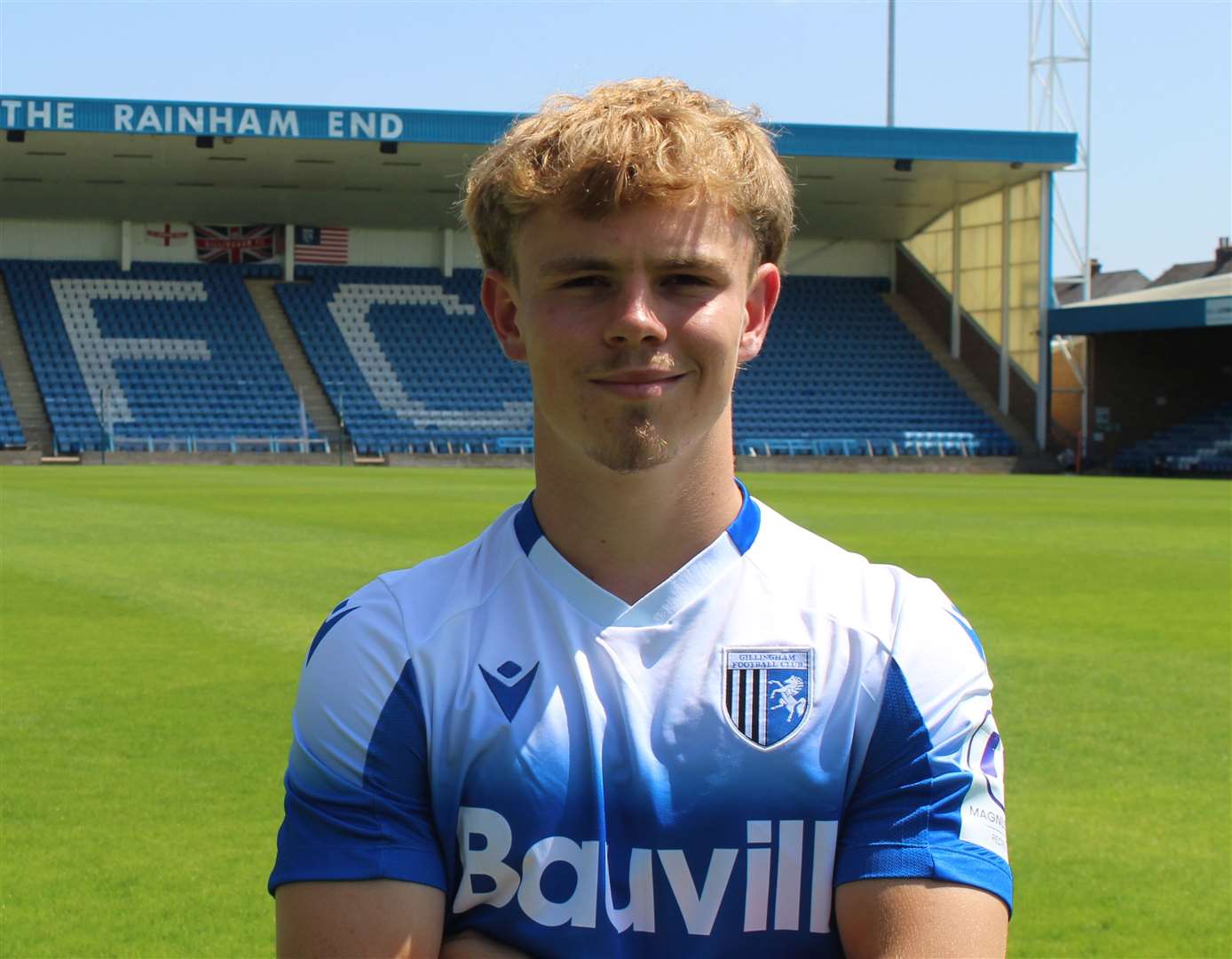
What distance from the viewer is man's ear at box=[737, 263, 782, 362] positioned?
228cm

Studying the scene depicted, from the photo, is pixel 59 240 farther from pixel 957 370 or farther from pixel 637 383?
pixel 637 383

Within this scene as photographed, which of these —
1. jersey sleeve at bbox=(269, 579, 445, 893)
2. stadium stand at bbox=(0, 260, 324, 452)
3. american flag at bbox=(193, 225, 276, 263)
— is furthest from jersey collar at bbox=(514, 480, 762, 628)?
american flag at bbox=(193, 225, 276, 263)

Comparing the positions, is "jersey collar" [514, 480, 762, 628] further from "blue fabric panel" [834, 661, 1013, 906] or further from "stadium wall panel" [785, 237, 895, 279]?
"stadium wall panel" [785, 237, 895, 279]

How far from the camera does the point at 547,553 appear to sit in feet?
7.23

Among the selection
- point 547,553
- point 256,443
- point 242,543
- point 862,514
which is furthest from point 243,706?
point 256,443

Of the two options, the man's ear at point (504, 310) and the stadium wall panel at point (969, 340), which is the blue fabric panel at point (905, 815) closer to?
the man's ear at point (504, 310)

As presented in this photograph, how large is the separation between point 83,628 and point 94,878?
5.32m

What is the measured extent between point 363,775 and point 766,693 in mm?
541

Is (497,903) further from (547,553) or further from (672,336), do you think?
(672,336)

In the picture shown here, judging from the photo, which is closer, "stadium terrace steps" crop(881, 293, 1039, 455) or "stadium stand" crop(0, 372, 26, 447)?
"stadium stand" crop(0, 372, 26, 447)

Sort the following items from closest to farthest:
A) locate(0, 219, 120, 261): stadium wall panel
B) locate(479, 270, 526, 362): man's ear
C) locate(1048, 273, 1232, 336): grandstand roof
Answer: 1. locate(479, 270, 526, 362): man's ear
2. locate(1048, 273, 1232, 336): grandstand roof
3. locate(0, 219, 120, 261): stadium wall panel

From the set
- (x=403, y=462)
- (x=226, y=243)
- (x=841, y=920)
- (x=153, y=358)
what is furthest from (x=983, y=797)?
(x=226, y=243)

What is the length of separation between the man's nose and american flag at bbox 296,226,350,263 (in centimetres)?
4966

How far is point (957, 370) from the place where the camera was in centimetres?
4925
